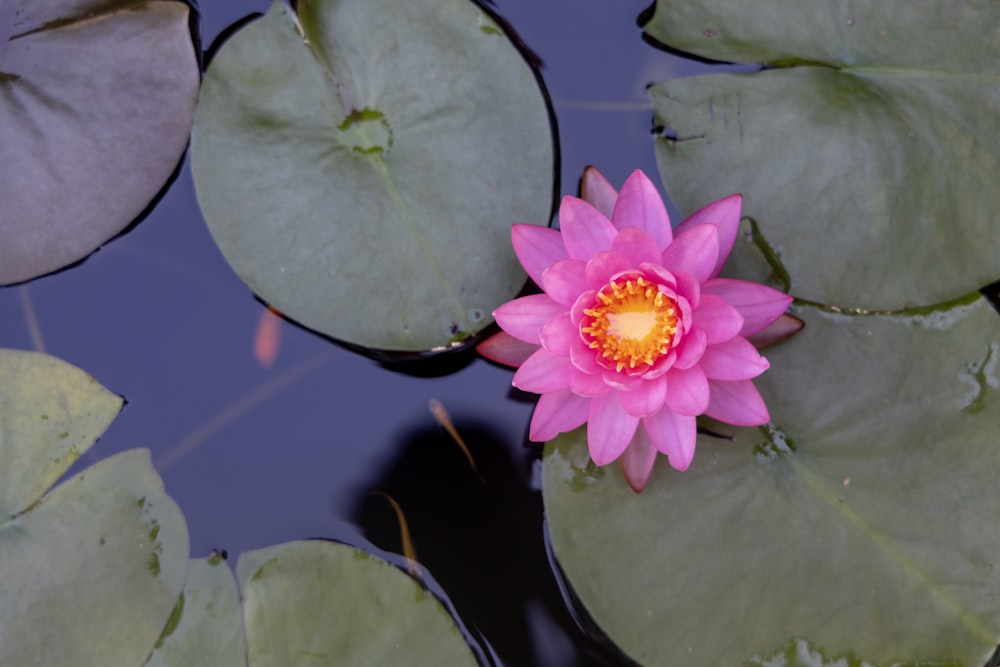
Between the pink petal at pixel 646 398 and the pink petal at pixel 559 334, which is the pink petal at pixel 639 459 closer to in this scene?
the pink petal at pixel 646 398

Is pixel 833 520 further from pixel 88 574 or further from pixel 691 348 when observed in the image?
pixel 88 574

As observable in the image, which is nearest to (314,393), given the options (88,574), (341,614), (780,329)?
(341,614)

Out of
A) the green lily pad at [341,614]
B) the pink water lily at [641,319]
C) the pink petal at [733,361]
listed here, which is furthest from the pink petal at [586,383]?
the green lily pad at [341,614]

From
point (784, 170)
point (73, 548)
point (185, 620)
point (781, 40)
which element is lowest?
point (185, 620)

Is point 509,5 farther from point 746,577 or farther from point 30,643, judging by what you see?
point 30,643

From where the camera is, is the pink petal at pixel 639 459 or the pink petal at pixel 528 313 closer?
the pink petal at pixel 528 313

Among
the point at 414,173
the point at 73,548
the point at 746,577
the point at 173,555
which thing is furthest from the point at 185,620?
the point at 746,577
